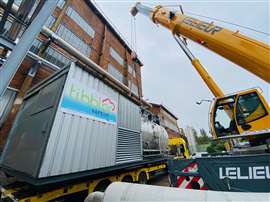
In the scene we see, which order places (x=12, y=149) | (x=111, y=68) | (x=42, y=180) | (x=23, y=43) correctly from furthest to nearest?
(x=111, y=68)
(x=12, y=149)
(x=42, y=180)
(x=23, y=43)

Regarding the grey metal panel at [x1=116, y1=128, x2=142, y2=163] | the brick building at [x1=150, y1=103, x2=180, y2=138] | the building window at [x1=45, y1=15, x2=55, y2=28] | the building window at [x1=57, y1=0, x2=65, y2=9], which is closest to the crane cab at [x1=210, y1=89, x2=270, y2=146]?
the grey metal panel at [x1=116, y1=128, x2=142, y2=163]

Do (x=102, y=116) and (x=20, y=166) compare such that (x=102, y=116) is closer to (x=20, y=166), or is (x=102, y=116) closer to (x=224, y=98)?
(x=20, y=166)

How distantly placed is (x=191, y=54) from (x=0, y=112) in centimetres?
810

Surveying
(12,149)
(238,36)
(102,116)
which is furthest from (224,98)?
(12,149)

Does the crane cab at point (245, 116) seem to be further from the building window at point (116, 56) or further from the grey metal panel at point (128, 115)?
the building window at point (116, 56)

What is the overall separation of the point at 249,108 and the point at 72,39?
10881 mm

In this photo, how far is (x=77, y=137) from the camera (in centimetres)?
317

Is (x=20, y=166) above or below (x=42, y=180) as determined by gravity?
above

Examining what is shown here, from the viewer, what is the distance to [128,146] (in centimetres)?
499

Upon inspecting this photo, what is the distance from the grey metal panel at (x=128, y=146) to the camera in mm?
4470

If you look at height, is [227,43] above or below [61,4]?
below

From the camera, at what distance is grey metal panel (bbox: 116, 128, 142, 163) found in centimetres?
447

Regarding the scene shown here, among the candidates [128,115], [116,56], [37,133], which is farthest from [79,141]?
[116,56]

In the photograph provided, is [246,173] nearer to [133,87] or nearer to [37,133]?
[37,133]
